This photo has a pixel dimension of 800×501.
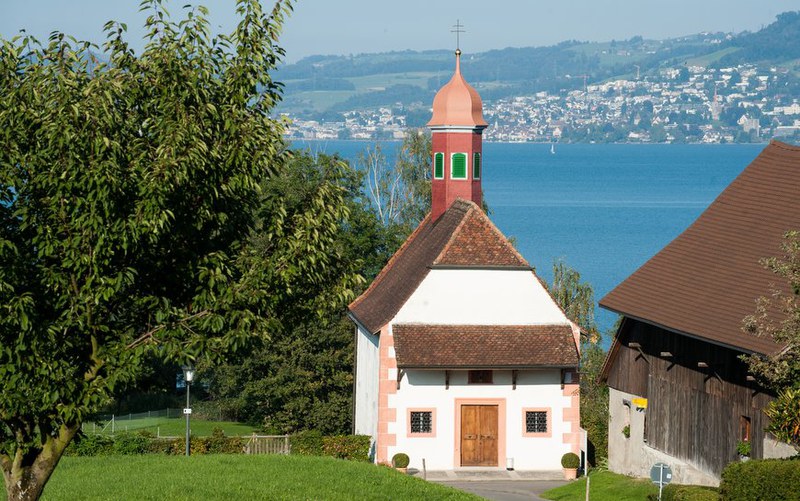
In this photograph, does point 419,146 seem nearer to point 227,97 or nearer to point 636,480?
point 636,480

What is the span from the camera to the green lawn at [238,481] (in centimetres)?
2666

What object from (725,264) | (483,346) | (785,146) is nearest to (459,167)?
(483,346)

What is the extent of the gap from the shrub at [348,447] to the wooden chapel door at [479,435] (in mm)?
→ 3158

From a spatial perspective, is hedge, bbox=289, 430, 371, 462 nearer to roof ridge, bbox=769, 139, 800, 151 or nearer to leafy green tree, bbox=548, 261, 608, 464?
leafy green tree, bbox=548, 261, 608, 464

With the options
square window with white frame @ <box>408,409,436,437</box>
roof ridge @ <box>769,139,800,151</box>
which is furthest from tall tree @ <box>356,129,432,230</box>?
roof ridge @ <box>769,139,800,151</box>

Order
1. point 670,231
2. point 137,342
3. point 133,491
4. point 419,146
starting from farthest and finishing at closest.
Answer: point 670,231
point 419,146
point 133,491
point 137,342

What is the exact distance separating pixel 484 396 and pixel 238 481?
14.1 meters

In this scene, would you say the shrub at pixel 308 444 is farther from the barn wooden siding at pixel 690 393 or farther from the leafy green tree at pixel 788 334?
the leafy green tree at pixel 788 334

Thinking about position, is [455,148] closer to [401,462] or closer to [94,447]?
[401,462]

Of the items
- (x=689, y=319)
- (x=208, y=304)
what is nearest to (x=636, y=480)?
(x=689, y=319)

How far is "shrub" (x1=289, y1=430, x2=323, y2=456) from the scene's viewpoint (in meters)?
42.6

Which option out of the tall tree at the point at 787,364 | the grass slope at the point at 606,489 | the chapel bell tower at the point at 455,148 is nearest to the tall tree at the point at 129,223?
the tall tree at the point at 787,364

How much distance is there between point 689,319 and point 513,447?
12889mm

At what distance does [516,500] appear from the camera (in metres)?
34.9
